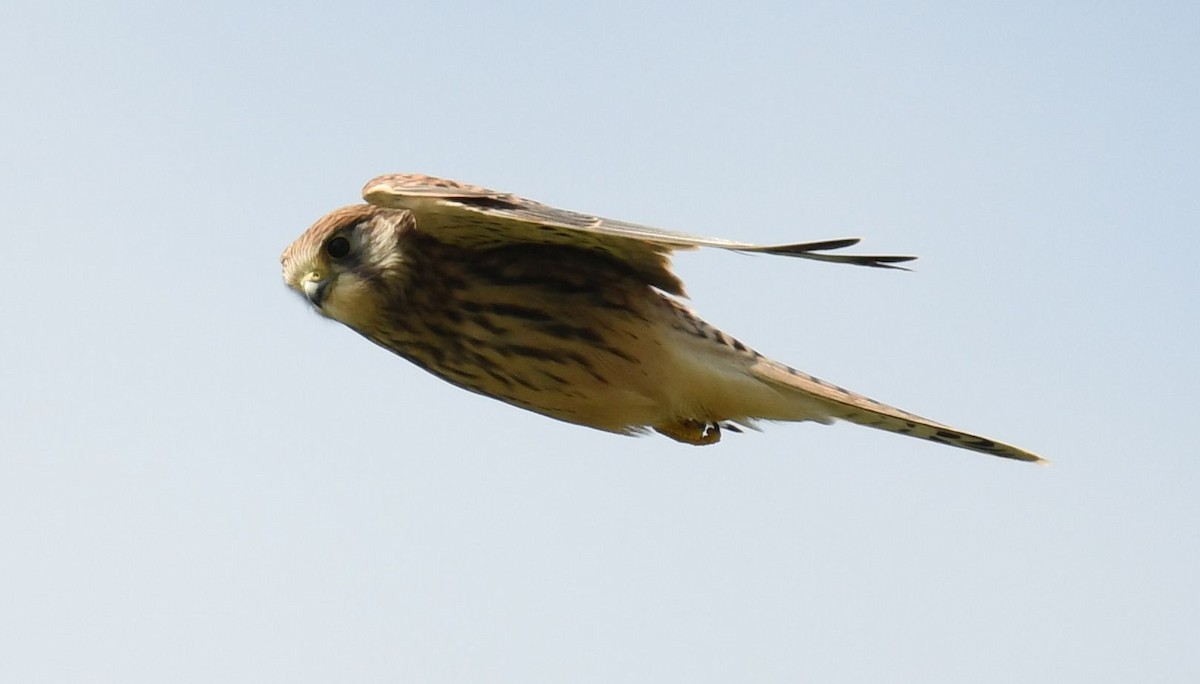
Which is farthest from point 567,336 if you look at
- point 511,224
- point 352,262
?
point 352,262

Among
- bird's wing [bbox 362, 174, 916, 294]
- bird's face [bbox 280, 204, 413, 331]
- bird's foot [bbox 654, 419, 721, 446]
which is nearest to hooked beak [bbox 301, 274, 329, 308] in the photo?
bird's face [bbox 280, 204, 413, 331]

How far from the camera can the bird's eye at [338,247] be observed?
5016mm

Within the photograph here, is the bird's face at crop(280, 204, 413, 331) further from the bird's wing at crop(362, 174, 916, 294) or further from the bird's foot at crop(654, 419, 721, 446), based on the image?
the bird's foot at crop(654, 419, 721, 446)

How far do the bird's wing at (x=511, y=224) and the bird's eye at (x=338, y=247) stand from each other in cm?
35

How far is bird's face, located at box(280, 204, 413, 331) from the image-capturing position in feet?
15.9

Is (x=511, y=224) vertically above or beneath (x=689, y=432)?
above

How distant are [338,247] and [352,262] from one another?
0.37 feet

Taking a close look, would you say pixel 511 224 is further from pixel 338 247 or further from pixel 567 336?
pixel 338 247

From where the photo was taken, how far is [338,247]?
5035mm

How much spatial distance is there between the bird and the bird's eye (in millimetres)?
91

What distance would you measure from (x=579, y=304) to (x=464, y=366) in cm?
42

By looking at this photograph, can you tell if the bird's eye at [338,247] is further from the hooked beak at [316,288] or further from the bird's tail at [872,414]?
the bird's tail at [872,414]

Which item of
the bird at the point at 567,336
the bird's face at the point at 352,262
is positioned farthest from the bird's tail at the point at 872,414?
the bird's face at the point at 352,262

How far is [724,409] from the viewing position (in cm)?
486
